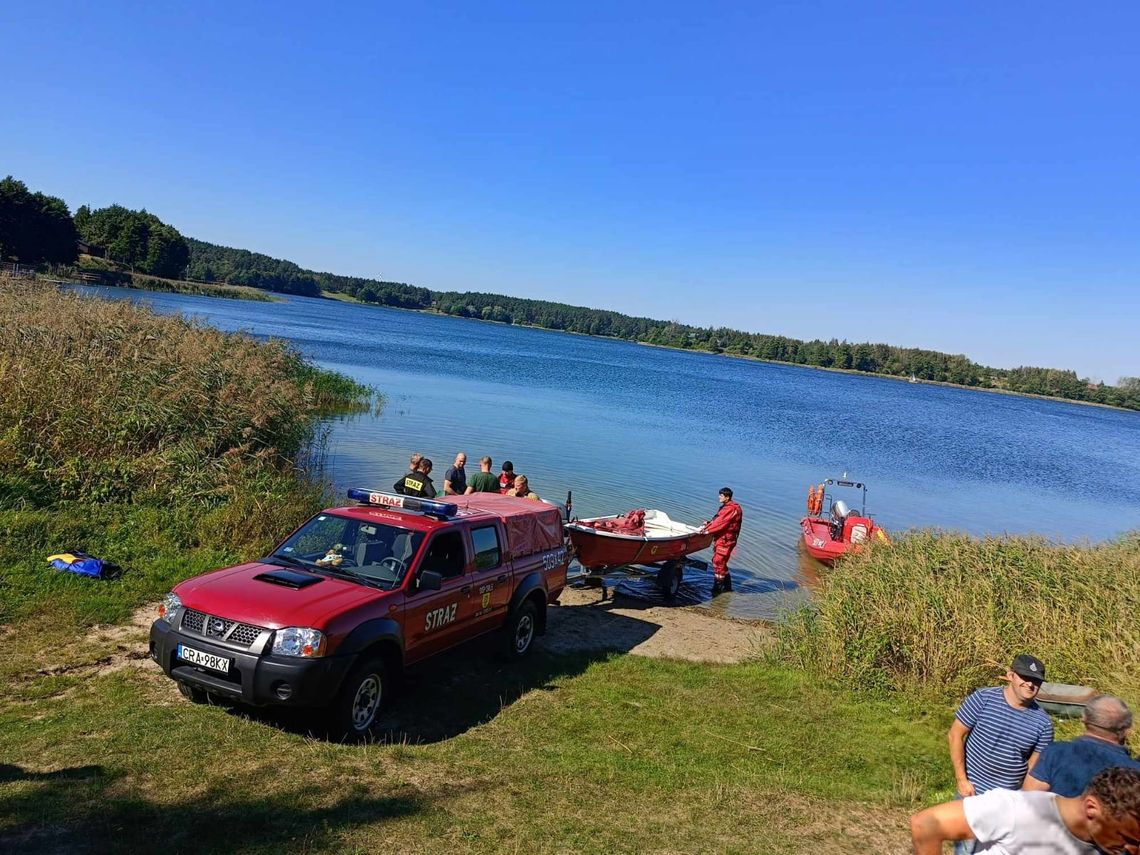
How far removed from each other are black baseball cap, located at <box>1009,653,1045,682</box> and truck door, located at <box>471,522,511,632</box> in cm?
512

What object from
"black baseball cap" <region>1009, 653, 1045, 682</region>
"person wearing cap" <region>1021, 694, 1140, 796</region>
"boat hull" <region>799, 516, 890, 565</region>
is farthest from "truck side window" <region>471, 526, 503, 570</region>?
"boat hull" <region>799, 516, 890, 565</region>

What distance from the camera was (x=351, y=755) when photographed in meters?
6.11

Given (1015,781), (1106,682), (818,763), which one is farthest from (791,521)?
(1015,781)

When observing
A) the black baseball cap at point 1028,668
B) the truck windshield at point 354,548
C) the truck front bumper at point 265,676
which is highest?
the black baseball cap at point 1028,668

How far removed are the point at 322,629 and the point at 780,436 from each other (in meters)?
39.8

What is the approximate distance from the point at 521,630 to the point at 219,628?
3.96 meters

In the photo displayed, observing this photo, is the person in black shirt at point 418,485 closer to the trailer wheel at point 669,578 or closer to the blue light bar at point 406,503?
the blue light bar at point 406,503

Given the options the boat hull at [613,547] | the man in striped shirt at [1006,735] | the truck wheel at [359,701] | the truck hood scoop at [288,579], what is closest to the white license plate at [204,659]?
the truck hood scoop at [288,579]

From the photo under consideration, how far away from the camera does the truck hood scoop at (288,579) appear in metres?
Answer: 6.70

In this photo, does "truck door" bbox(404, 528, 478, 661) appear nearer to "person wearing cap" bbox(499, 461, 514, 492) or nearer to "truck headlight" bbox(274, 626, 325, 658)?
"truck headlight" bbox(274, 626, 325, 658)

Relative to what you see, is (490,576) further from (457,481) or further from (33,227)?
(33,227)

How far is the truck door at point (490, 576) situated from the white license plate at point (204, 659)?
273cm

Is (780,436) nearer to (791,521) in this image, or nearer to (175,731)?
(791,521)

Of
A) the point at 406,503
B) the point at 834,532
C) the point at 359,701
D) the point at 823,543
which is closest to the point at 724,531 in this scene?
the point at 823,543
